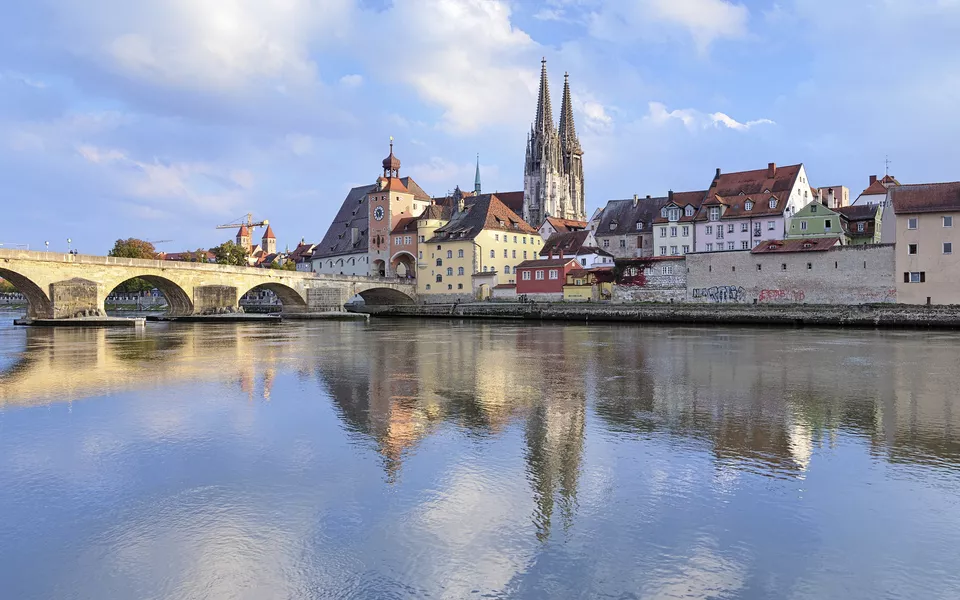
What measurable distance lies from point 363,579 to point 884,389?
544 inches

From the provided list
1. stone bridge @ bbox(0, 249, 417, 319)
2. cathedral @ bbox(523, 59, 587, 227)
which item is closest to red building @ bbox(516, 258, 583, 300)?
stone bridge @ bbox(0, 249, 417, 319)

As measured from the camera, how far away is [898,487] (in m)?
7.47

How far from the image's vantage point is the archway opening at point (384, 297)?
248ft

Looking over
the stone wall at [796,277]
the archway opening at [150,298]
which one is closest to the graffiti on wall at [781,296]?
the stone wall at [796,277]

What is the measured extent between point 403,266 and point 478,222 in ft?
47.6

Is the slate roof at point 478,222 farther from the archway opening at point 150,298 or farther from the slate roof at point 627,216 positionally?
the archway opening at point 150,298

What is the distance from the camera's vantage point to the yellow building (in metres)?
71.9

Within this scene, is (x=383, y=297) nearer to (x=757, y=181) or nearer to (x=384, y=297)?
(x=384, y=297)

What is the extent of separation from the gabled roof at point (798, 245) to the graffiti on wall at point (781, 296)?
3.03 metres

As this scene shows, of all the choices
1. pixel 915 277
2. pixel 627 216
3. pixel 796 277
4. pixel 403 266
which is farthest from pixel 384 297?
pixel 915 277

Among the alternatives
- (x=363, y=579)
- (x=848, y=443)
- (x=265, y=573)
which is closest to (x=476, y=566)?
(x=363, y=579)

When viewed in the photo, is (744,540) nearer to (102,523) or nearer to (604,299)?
(102,523)

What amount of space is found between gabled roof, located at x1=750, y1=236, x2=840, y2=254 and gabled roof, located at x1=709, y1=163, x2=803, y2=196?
423 inches

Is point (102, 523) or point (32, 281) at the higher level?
point (32, 281)
